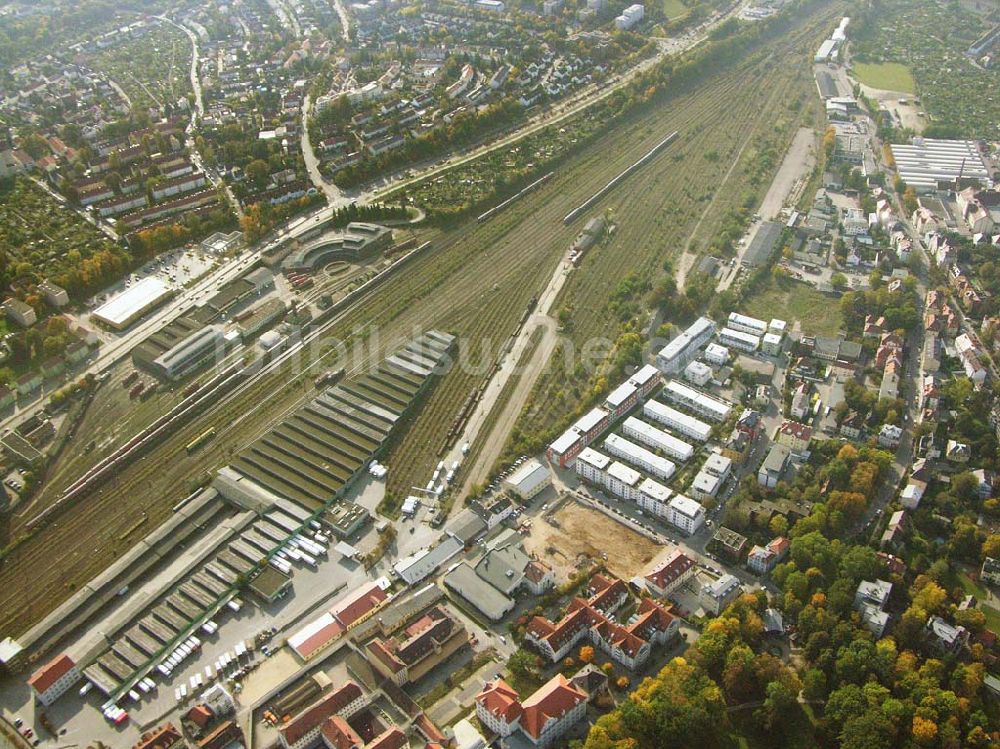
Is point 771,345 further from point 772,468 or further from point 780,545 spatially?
point 780,545

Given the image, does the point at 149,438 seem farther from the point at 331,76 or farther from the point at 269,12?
the point at 269,12

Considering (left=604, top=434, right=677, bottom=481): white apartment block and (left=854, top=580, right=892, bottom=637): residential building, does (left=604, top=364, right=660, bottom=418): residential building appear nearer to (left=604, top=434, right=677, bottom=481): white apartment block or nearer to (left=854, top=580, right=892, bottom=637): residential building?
(left=604, top=434, right=677, bottom=481): white apartment block

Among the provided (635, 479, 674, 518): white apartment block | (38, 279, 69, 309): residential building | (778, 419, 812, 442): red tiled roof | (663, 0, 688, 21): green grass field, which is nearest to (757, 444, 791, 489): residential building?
(778, 419, 812, 442): red tiled roof

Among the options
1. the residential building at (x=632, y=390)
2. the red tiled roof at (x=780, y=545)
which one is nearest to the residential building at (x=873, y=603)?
the red tiled roof at (x=780, y=545)

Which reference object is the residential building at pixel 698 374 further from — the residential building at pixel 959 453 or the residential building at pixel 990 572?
the residential building at pixel 990 572

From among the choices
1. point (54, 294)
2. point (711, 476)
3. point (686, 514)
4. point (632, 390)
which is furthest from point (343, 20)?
point (686, 514)

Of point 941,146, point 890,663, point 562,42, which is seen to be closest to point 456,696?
point 890,663
